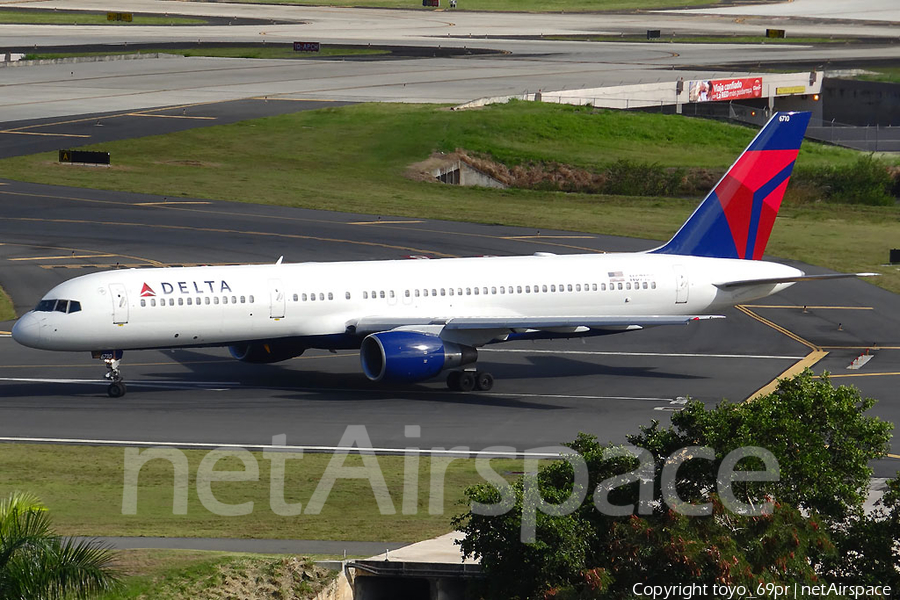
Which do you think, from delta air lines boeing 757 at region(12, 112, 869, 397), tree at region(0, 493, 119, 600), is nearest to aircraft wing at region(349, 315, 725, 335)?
delta air lines boeing 757 at region(12, 112, 869, 397)

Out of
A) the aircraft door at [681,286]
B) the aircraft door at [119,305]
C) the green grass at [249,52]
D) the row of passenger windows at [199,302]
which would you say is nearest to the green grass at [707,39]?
the green grass at [249,52]

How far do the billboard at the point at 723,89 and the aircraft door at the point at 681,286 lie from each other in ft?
267

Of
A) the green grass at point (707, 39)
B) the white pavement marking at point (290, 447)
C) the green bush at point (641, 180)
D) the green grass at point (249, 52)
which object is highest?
the green grass at point (707, 39)

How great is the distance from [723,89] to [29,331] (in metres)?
99.5

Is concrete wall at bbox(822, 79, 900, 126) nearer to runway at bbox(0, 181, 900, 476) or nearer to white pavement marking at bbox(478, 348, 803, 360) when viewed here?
runway at bbox(0, 181, 900, 476)

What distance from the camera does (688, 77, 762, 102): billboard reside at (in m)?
133

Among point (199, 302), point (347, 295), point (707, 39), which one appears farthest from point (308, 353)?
point (707, 39)

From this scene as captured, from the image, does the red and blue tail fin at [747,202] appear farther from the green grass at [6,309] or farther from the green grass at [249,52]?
the green grass at [249,52]

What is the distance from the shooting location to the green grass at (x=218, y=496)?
111 ft

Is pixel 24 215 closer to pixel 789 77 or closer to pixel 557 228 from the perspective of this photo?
pixel 557 228

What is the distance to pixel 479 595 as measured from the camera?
27.3m

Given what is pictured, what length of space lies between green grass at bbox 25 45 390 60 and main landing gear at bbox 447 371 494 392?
107179mm

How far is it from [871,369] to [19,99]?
87.2m

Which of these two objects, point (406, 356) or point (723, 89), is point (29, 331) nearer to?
point (406, 356)
